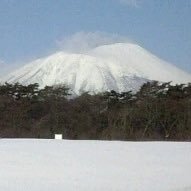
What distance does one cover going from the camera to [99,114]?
2509cm

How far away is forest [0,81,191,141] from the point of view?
23094 mm

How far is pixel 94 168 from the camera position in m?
8.08

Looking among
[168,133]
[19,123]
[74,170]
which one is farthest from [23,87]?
[74,170]

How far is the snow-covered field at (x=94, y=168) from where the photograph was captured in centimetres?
642

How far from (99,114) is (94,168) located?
17.0m

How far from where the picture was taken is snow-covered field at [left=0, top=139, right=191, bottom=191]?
6422mm

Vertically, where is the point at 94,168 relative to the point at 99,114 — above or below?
below

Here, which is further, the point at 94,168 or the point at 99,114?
the point at 99,114

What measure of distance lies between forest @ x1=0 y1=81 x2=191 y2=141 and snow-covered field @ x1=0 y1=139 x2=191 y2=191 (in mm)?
10824

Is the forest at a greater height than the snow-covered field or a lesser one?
greater

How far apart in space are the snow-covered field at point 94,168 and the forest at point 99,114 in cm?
1082

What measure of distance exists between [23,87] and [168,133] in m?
9.80

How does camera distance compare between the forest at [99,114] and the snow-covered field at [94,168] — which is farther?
the forest at [99,114]

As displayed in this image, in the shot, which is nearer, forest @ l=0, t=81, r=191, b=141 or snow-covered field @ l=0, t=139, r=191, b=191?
snow-covered field @ l=0, t=139, r=191, b=191
